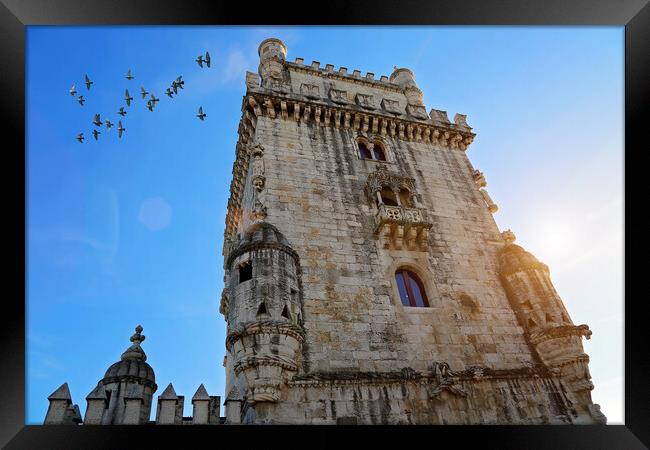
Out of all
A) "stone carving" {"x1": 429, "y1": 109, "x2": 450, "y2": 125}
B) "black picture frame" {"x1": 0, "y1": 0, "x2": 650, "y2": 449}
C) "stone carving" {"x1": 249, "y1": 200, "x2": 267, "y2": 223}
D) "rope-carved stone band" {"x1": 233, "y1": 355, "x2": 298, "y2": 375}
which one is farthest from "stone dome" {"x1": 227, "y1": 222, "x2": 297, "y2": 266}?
"stone carving" {"x1": 429, "y1": 109, "x2": 450, "y2": 125}

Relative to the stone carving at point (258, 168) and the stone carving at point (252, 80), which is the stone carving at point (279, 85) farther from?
the stone carving at point (258, 168)

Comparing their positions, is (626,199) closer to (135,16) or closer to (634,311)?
(634,311)

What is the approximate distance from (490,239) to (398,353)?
25.4ft

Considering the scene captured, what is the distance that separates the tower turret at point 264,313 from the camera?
1099 cm

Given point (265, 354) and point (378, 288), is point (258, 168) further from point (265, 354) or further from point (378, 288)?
point (265, 354)

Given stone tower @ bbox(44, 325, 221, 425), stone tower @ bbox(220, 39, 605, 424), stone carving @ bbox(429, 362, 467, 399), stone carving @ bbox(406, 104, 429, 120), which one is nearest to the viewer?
stone tower @ bbox(44, 325, 221, 425)

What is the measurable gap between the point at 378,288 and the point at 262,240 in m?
4.23

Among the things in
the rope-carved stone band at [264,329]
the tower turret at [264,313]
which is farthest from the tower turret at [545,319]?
the rope-carved stone band at [264,329]

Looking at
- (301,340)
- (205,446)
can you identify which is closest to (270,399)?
(301,340)

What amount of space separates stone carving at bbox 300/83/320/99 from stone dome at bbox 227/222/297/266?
28.9 feet

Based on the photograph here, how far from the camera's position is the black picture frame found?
5.54m

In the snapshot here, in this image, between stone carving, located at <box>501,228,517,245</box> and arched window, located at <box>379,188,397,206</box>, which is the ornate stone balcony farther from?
stone carving, located at <box>501,228,517,245</box>

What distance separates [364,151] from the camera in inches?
779

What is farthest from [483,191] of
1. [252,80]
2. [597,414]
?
[252,80]
